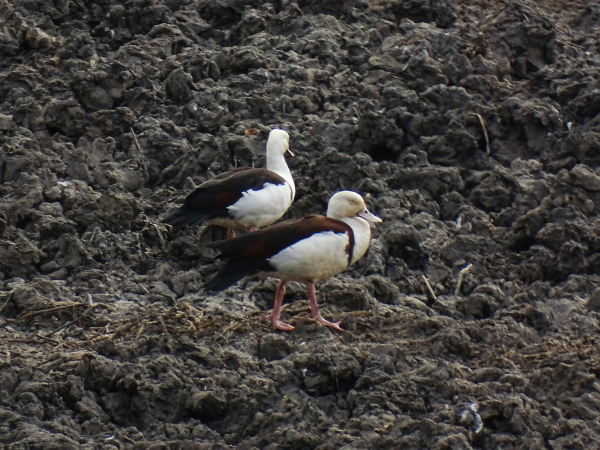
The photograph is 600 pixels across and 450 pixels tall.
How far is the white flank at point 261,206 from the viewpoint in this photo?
10.1 m

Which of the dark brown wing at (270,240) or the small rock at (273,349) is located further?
the dark brown wing at (270,240)

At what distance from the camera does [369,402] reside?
7.32 metres

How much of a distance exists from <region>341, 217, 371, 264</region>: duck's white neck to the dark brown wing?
137 mm

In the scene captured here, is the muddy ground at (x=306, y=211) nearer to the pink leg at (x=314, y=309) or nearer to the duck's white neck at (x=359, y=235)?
the pink leg at (x=314, y=309)

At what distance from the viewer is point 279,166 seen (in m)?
10.5

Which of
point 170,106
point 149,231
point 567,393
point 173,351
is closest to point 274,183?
point 149,231

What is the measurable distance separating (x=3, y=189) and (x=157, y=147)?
5.25 feet

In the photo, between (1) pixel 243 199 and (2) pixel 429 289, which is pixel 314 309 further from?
(1) pixel 243 199

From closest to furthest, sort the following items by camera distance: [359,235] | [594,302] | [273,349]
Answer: [273,349] < [359,235] < [594,302]

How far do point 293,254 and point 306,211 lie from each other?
2239 mm

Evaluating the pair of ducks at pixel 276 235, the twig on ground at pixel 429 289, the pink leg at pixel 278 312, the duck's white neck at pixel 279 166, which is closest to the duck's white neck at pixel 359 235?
the pair of ducks at pixel 276 235

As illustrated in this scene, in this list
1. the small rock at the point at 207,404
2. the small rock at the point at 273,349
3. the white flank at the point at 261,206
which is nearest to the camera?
the small rock at the point at 207,404

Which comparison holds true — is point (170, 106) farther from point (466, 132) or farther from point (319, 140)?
point (466, 132)

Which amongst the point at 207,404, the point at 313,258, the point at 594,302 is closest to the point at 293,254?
the point at 313,258
